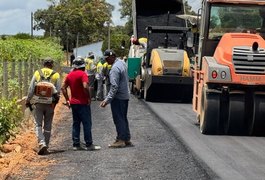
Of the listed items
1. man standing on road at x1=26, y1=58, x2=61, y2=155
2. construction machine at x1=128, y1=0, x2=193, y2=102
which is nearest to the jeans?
man standing on road at x1=26, y1=58, x2=61, y2=155

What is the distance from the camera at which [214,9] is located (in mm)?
14578

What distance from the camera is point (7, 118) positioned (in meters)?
12.0

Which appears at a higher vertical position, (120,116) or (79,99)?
(79,99)

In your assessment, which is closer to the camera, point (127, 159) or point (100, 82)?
point (127, 159)

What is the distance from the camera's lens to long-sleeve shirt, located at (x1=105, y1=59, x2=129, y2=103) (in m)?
11.4

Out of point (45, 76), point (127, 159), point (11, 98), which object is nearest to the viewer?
point (127, 159)

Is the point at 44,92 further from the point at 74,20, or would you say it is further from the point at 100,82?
the point at 74,20

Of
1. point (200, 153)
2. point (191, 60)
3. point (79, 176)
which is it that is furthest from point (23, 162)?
point (191, 60)

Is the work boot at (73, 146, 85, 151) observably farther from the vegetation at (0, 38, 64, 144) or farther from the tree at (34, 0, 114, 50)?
the tree at (34, 0, 114, 50)

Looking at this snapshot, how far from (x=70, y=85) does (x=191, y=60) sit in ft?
39.2

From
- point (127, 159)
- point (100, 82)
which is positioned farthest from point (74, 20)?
point (127, 159)

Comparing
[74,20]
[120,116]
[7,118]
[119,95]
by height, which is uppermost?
[74,20]

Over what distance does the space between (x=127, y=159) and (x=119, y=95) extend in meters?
1.74

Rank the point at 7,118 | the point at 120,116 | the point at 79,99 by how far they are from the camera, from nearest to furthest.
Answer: the point at 79,99
the point at 120,116
the point at 7,118
